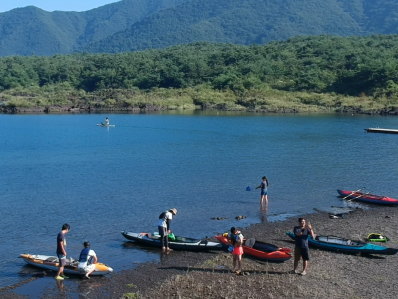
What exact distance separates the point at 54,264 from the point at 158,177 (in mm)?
26960

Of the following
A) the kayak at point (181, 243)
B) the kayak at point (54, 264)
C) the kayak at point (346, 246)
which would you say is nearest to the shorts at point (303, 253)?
the kayak at point (346, 246)

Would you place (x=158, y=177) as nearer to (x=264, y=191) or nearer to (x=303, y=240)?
(x=264, y=191)

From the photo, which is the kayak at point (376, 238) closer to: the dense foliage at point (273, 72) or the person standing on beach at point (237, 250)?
the person standing on beach at point (237, 250)

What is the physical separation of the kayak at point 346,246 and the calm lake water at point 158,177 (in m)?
6.72

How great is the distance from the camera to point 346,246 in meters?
28.7

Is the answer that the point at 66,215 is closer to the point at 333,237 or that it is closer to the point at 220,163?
the point at 333,237

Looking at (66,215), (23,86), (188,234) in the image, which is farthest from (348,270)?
(23,86)

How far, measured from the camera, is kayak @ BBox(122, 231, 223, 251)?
2927 cm

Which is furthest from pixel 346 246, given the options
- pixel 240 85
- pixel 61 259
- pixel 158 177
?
pixel 240 85

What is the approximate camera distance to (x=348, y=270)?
2631cm

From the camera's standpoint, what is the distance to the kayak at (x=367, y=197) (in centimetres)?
4088

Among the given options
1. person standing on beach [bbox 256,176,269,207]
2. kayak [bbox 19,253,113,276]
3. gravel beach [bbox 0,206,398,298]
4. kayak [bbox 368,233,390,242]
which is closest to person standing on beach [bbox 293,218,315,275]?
gravel beach [bbox 0,206,398,298]

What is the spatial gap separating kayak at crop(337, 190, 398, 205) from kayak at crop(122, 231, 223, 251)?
16782mm

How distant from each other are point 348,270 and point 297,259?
267cm
